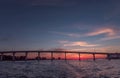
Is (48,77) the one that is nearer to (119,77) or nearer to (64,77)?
(64,77)

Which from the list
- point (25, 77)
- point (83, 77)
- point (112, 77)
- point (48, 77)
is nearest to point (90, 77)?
point (83, 77)

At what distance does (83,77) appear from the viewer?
50469 millimetres

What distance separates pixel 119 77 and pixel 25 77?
65.1ft

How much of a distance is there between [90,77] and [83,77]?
5.01 ft

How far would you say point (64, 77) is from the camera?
166 feet

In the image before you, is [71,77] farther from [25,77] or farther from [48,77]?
[25,77]

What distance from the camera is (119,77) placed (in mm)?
49281

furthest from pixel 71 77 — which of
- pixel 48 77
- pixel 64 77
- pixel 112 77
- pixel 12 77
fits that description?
pixel 12 77

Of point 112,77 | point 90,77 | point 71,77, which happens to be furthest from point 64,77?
point 112,77

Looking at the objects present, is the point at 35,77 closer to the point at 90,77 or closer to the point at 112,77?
the point at 90,77

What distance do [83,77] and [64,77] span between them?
161 inches

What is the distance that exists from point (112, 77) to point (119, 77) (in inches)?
57.3

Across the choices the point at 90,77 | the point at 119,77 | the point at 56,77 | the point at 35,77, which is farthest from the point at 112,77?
the point at 35,77

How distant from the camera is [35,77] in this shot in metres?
50.4
